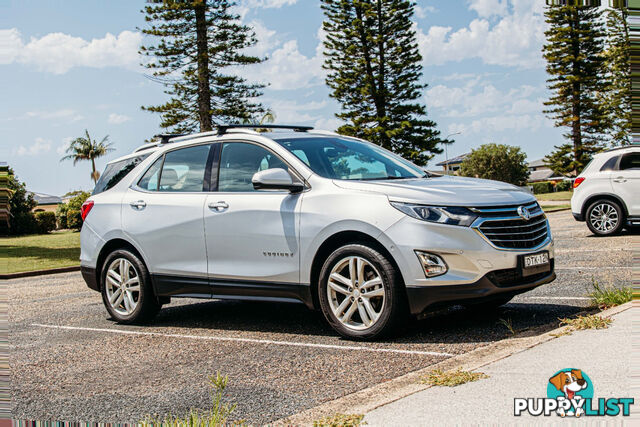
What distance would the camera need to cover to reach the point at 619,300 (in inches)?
243

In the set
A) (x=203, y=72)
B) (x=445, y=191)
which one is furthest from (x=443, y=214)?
(x=203, y=72)

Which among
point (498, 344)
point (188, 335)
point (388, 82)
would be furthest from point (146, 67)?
point (498, 344)

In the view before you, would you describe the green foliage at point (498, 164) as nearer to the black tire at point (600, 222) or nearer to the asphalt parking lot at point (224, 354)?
the black tire at point (600, 222)

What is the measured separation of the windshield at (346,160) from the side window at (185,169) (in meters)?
0.92

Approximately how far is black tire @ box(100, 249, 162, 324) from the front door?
940 mm

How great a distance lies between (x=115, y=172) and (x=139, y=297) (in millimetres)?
1522

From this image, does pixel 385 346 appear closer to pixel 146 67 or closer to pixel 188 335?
pixel 188 335

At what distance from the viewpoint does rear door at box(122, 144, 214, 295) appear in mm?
6527

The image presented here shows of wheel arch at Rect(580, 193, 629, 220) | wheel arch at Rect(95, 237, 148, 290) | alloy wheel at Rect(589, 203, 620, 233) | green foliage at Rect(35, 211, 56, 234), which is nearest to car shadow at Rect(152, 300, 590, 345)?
wheel arch at Rect(95, 237, 148, 290)

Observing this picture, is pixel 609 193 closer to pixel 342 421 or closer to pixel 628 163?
pixel 628 163

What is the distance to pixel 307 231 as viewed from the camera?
576 centimetres

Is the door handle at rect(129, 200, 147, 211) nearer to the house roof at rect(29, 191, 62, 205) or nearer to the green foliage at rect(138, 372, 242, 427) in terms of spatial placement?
the house roof at rect(29, 191, 62, 205)

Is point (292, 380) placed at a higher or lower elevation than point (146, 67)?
lower

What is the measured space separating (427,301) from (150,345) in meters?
2.59
